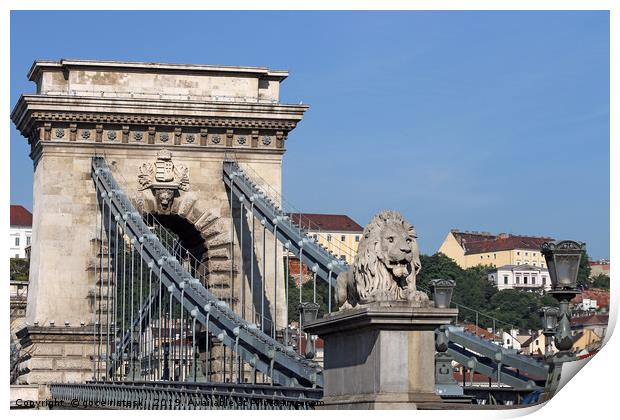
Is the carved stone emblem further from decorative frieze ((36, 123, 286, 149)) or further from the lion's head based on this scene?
the lion's head

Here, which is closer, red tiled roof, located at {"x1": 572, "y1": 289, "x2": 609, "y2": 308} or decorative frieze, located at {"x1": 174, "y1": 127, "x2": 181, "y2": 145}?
decorative frieze, located at {"x1": 174, "y1": 127, "x2": 181, "y2": 145}

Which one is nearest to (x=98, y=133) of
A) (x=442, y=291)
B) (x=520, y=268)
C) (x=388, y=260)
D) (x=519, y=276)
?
(x=442, y=291)

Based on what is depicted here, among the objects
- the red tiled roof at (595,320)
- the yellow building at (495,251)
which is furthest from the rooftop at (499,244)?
the red tiled roof at (595,320)

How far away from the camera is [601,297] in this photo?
120 metres

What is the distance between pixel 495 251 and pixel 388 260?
17607cm

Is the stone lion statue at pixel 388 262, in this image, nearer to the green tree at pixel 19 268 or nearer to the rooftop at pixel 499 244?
the green tree at pixel 19 268

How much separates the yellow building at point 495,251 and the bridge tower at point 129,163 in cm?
14363

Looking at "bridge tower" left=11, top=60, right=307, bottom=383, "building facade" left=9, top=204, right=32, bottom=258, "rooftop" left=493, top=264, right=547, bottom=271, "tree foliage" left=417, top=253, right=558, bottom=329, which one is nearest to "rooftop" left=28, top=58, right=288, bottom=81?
"bridge tower" left=11, top=60, right=307, bottom=383

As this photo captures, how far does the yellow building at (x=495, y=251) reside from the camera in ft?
624

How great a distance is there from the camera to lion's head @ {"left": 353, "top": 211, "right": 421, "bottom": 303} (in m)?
17.9

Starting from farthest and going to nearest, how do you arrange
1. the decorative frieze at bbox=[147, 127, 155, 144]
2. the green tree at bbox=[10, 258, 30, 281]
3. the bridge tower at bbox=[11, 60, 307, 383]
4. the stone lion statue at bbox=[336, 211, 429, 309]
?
1. the green tree at bbox=[10, 258, 30, 281]
2. the decorative frieze at bbox=[147, 127, 155, 144]
3. the bridge tower at bbox=[11, 60, 307, 383]
4. the stone lion statue at bbox=[336, 211, 429, 309]

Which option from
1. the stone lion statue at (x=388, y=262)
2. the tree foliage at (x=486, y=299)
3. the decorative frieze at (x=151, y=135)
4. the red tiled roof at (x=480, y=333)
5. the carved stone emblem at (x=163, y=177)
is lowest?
the stone lion statue at (x=388, y=262)
